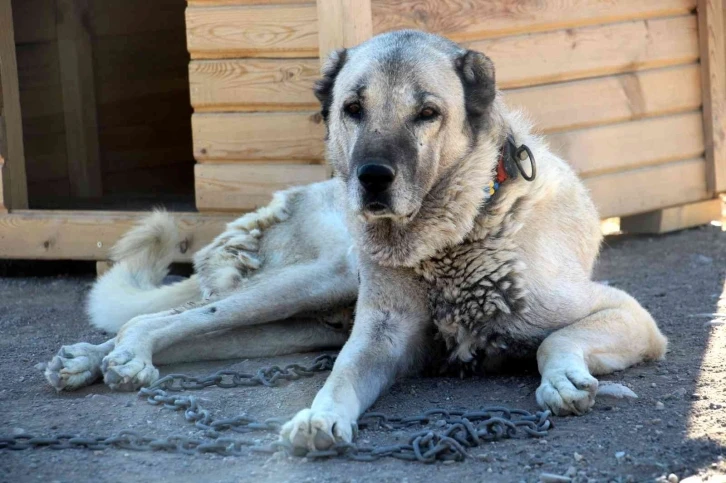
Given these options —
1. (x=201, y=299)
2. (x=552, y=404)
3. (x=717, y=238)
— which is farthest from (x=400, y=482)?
(x=717, y=238)

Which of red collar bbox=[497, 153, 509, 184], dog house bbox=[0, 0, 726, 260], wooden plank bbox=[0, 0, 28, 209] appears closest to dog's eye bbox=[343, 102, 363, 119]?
red collar bbox=[497, 153, 509, 184]

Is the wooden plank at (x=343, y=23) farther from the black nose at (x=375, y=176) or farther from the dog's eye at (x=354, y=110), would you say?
the black nose at (x=375, y=176)

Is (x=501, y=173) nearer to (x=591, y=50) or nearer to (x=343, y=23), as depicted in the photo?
(x=343, y=23)

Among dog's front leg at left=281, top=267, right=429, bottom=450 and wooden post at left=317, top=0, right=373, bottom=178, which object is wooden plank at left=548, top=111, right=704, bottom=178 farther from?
dog's front leg at left=281, top=267, right=429, bottom=450

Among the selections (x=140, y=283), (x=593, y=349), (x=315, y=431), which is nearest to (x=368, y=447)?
(x=315, y=431)

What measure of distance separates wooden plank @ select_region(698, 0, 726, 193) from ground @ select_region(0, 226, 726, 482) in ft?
6.20

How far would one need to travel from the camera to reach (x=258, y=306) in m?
3.85

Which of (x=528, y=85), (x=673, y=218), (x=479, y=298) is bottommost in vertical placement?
(x=673, y=218)

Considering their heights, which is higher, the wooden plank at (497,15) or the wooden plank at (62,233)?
the wooden plank at (497,15)

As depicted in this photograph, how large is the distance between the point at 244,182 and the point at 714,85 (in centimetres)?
322

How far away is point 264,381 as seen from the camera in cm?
347

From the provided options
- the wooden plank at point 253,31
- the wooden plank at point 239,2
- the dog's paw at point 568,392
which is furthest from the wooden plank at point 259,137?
the dog's paw at point 568,392

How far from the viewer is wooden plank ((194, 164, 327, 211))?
503 cm

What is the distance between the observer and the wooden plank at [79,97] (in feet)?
22.2
